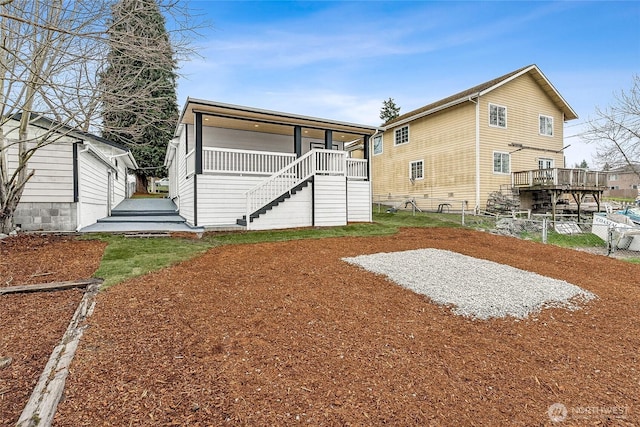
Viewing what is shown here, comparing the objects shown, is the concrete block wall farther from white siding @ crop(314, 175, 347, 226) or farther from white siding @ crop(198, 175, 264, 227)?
white siding @ crop(314, 175, 347, 226)

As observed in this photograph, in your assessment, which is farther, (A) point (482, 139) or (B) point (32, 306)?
(A) point (482, 139)

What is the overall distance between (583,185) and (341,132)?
13829 mm

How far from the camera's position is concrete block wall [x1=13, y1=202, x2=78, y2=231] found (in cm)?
825

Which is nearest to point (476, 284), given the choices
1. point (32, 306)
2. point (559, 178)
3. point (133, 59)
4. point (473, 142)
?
point (32, 306)

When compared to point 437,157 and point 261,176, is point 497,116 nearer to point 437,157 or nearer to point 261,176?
point 437,157

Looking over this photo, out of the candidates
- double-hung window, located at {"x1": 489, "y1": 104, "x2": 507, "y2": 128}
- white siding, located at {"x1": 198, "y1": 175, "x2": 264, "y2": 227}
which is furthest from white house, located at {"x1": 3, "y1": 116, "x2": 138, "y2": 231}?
double-hung window, located at {"x1": 489, "y1": 104, "x2": 507, "y2": 128}

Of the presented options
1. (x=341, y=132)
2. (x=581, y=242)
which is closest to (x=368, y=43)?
(x=341, y=132)

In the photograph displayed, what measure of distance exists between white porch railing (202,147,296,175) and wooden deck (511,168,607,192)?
13.3 metres

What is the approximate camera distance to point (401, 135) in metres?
21.7

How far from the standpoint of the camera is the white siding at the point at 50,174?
326 inches

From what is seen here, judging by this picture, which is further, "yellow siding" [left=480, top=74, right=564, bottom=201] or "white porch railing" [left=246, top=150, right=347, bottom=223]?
"yellow siding" [left=480, top=74, right=564, bottom=201]

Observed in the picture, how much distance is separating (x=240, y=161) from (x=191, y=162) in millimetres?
1741

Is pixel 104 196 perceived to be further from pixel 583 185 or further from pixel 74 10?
pixel 583 185

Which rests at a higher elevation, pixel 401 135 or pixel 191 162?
pixel 401 135
